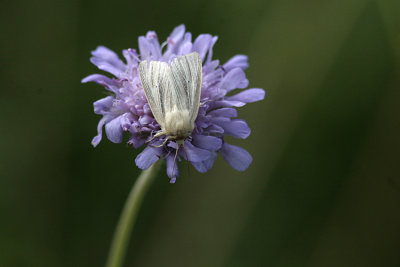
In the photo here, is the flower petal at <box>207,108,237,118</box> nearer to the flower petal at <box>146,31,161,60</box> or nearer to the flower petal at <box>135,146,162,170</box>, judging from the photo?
the flower petal at <box>135,146,162,170</box>

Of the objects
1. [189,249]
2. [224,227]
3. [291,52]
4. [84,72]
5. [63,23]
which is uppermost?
[291,52]

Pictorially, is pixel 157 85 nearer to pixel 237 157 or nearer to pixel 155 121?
pixel 155 121

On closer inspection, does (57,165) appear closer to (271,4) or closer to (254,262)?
(254,262)

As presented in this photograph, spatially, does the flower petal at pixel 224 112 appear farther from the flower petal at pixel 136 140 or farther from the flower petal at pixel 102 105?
the flower petal at pixel 102 105

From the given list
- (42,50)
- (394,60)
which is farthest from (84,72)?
(394,60)

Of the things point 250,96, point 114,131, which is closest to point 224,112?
point 250,96
